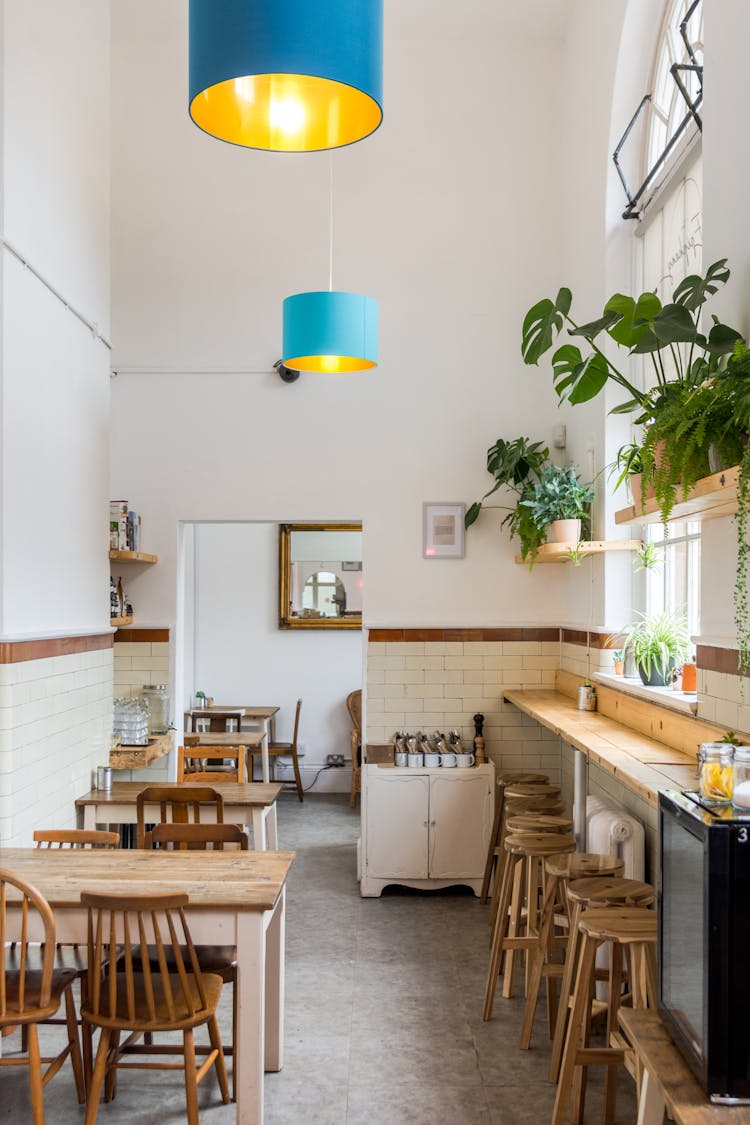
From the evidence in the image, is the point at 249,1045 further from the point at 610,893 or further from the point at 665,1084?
the point at 665,1084

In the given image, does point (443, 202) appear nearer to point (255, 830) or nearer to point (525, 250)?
point (525, 250)

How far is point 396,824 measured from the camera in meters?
6.16

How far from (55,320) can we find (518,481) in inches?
116

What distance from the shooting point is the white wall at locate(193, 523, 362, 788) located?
943cm

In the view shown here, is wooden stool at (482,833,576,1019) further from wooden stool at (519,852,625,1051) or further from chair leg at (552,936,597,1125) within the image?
chair leg at (552,936,597,1125)

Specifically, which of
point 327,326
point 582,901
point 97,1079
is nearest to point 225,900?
point 97,1079

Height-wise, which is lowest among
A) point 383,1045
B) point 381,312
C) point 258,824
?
point 383,1045

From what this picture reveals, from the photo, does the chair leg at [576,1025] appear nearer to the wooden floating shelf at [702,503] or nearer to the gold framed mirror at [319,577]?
the wooden floating shelf at [702,503]

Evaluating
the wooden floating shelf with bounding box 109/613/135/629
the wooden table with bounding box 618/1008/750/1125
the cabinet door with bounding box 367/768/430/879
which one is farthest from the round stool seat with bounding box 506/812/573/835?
the wooden floating shelf with bounding box 109/613/135/629

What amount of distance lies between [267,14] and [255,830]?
3.75 meters

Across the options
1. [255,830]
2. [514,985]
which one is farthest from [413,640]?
[514,985]

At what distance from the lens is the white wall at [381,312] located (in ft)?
21.7

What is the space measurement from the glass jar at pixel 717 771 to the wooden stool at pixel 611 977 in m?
0.84

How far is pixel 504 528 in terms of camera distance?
6570 mm
